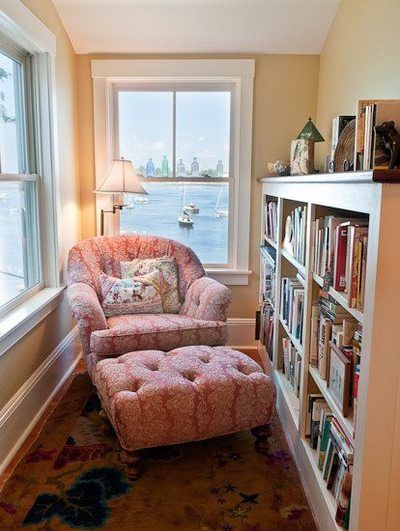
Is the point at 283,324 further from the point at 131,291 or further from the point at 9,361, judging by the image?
the point at 9,361

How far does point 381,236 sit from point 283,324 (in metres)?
1.46

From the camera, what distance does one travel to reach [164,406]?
1921 mm

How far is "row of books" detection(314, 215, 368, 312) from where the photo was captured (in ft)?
4.63

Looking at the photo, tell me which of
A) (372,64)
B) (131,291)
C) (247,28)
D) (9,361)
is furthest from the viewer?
(247,28)

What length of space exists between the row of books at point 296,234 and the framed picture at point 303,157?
0.37 m

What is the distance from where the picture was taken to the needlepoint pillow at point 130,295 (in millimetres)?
2824

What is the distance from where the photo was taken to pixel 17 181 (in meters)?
2.50

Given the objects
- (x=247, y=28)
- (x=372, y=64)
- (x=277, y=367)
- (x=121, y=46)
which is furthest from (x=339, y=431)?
(x=121, y=46)

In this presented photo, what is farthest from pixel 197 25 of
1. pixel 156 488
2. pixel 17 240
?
pixel 156 488

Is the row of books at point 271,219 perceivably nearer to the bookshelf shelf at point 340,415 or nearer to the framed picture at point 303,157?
the framed picture at point 303,157

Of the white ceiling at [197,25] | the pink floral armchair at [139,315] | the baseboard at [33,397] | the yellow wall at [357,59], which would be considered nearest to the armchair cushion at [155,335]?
the pink floral armchair at [139,315]

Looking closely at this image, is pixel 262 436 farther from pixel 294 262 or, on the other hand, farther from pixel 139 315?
pixel 139 315

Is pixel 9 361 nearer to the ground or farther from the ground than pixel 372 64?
nearer to the ground

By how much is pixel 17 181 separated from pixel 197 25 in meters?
1.53
